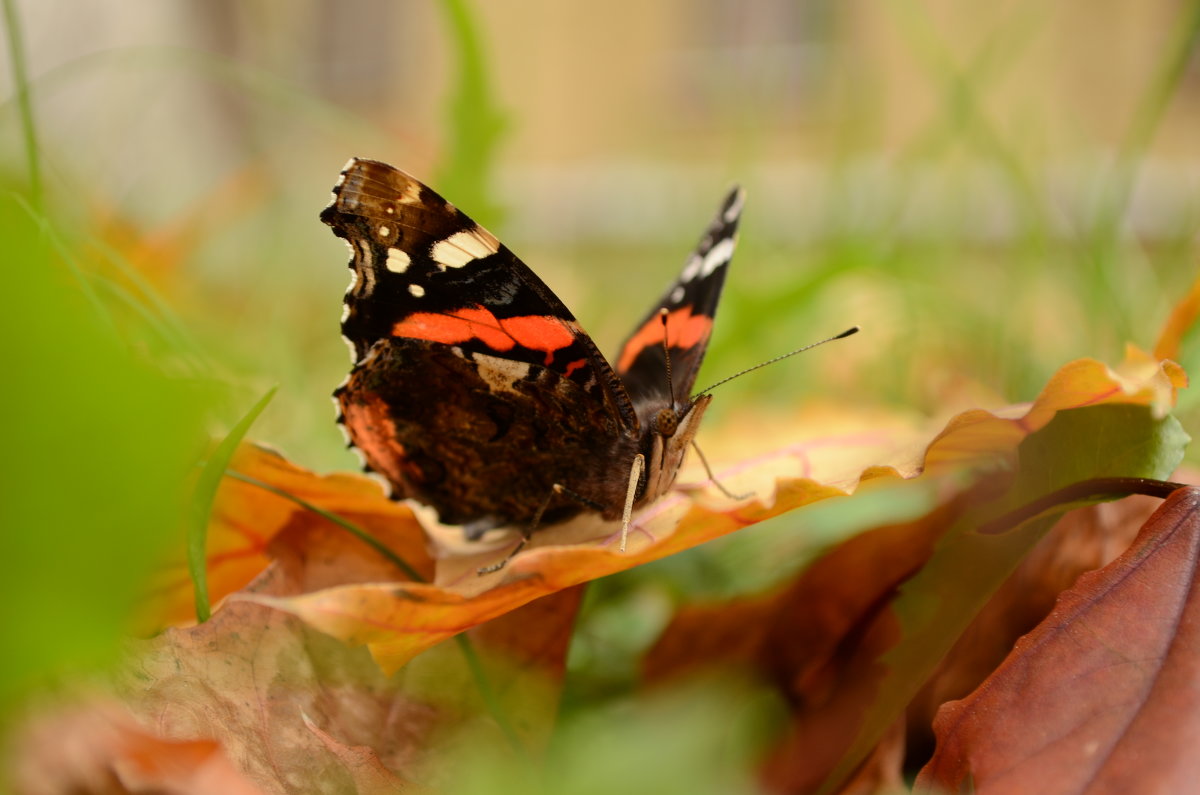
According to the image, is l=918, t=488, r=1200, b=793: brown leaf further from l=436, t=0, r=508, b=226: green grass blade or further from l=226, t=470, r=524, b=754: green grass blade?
l=436, t=0, r=508, b=226: green grass blade

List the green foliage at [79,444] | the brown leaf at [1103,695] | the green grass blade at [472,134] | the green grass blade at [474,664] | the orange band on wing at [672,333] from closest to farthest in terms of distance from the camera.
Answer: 1. the green foliage at [79,444]
2. the brown leaf at [1103,695]
3. the green grass blade at [474,664]
4. the orange band on wing at [672,333]
5. the green grass blade at [472,134]

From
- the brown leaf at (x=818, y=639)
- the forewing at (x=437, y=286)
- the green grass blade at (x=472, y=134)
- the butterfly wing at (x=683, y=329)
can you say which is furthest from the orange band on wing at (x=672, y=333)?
the green grass blade at (x=472, y=134)

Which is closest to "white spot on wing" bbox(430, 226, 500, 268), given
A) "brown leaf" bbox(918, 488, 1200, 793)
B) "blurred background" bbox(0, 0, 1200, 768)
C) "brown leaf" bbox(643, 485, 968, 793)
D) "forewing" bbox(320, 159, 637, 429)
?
"forewing" bbox(320, 159, 637, 429)

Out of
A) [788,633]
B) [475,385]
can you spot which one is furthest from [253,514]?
[788,633]

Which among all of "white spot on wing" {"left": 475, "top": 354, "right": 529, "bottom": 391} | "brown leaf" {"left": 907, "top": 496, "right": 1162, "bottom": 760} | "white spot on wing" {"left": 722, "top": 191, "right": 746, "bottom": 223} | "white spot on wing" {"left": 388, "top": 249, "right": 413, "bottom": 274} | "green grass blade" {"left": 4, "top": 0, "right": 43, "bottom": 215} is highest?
"green grass blade" {"left": 4, "top": 0, "right": 43, "bottom": 215}

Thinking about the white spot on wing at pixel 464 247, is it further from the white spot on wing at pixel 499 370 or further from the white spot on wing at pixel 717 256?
the white spot on wing at pixel 717 256

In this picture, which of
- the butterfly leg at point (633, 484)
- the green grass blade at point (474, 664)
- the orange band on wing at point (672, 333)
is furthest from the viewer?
the orange band on wing at point (672, 333)
